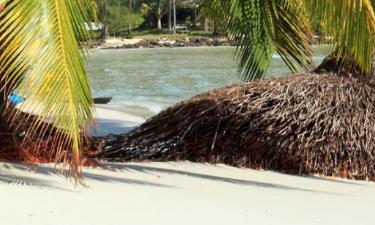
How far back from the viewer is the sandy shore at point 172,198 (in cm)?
571

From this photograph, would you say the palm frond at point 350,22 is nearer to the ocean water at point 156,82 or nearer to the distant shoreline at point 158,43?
the ocean water at point 156,82

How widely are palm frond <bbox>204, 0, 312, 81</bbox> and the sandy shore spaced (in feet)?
5.00

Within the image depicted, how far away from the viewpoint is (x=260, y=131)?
9680mm

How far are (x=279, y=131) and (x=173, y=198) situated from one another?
3.28 meters

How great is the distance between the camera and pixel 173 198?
6625mm

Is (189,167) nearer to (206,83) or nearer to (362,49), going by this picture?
(362,49)

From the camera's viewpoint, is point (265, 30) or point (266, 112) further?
point (266, 112)

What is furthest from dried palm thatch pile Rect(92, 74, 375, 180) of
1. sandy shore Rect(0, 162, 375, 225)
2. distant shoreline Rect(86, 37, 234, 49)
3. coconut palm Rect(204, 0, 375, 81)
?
distant shoreline Rect(86, 37, 234, 49)

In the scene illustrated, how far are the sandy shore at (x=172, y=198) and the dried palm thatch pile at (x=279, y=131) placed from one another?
781mm

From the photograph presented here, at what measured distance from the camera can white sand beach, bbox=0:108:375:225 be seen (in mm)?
5711

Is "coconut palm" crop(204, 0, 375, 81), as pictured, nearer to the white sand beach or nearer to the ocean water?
the white sand beach

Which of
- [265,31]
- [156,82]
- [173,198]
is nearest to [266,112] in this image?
[265,31]

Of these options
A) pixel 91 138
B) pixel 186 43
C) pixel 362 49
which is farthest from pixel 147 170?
pixel 186 43

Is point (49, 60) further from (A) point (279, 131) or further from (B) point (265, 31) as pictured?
(A) point (279, 131)
